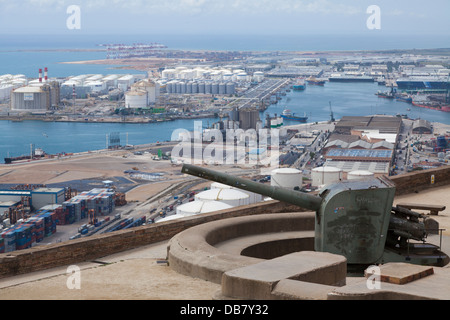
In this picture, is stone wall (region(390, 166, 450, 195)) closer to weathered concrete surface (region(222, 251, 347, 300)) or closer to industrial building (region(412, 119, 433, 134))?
weathered concrete surface (region(222, 251, 347, 300))

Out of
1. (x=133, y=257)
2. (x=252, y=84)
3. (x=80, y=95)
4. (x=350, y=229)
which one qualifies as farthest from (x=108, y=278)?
(x=252, y=84)

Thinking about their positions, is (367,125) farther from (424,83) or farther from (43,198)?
(424,83)

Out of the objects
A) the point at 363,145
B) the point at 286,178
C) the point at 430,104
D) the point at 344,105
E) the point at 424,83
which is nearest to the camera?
the point at 286,178

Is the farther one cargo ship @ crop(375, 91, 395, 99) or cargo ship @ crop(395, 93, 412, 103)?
cargo ship @ crop(375, 91, 395, 99)

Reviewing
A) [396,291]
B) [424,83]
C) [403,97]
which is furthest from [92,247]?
[424,83]

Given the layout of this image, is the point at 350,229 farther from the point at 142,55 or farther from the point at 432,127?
the point at 142,55

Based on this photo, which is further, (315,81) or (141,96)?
(315,81)

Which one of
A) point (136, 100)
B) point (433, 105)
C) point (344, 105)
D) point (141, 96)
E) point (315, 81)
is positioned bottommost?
point (433, 105)

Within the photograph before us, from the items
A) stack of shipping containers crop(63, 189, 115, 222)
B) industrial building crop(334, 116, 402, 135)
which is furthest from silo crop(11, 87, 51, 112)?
stack of shipping containers crop(63, 189, 115, 222)
